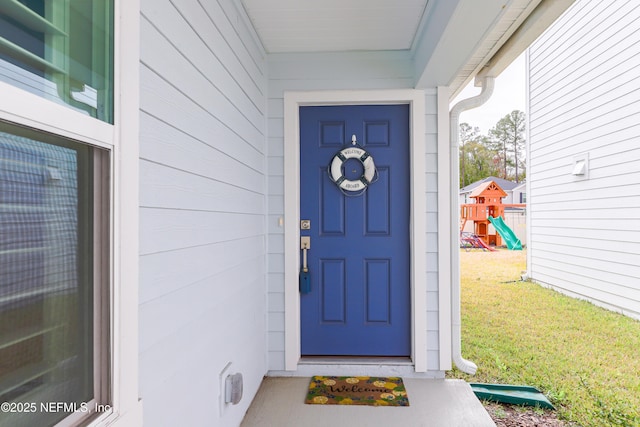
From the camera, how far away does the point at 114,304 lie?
0.92 m

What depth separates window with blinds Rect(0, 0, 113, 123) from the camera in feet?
2.16

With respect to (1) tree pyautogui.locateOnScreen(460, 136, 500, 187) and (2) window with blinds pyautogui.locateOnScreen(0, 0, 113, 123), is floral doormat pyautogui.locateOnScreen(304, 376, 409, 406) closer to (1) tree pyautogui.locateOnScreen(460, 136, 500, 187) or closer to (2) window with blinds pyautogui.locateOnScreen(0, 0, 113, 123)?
(2) window with blinds pyautogui.locateOnScreen(0, 0, 113, 123)

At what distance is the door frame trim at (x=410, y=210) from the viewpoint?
8.77 ft

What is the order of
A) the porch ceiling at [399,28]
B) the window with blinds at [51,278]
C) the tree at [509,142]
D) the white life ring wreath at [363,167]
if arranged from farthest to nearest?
the tree at [509,142] < the white life ring wreath at [363,167] < the porch ceiling at [399,28] < the window with blinds at [51,278]

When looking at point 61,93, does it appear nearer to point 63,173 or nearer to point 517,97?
point 63,173

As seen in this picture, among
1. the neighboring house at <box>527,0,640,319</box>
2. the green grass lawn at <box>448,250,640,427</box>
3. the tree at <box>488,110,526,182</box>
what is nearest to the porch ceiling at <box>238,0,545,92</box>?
the green grass lawn at <box>448,250,640,427</box>

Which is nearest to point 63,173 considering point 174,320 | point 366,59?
point 174,320

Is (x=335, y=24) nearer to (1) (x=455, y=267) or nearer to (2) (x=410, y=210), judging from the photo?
(2) (x=410, y=210)

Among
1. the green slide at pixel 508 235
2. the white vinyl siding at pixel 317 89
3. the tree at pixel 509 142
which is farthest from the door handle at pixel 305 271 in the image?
the tree at pixel 509 142

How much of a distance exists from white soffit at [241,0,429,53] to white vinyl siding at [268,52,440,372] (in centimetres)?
9

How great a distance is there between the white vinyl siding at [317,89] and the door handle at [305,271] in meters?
0.14

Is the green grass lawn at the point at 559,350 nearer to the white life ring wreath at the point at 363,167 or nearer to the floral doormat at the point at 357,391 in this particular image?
the floral doormat at the point at 357,391

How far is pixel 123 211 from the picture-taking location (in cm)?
95

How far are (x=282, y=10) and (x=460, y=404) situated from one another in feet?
8.44
